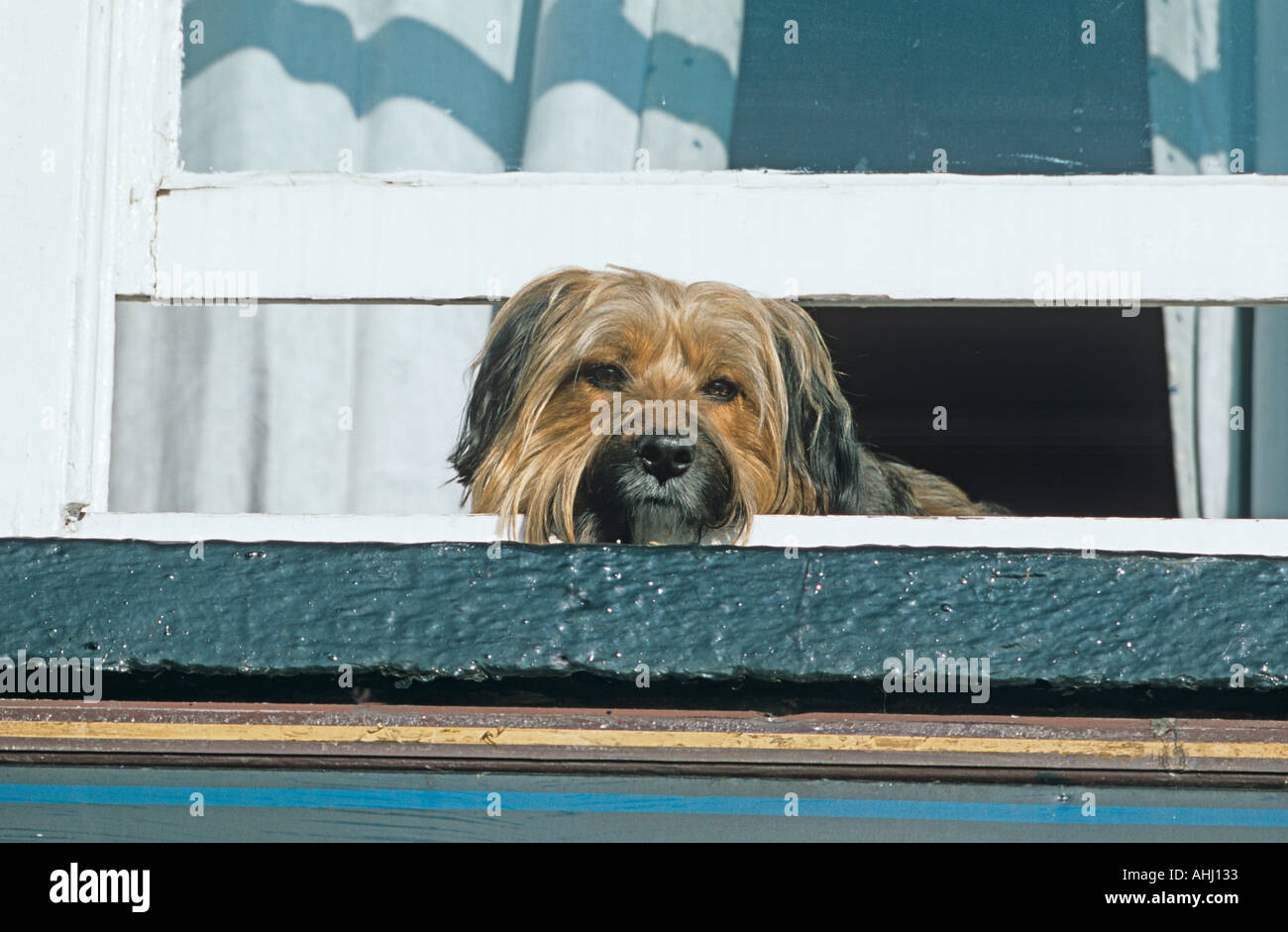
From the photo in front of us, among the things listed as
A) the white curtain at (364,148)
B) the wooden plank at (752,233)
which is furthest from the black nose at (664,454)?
the white curtain at (364,148)

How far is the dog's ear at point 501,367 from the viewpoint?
2406 millimetres

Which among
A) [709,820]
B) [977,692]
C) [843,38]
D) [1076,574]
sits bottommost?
[709,820]

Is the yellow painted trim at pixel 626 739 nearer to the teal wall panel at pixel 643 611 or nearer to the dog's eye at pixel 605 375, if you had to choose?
the teal wall panel at pixel 643 611

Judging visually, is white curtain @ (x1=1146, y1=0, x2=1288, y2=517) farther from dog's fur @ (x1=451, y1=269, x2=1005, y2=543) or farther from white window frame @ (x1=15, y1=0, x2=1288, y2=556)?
dog's fur @ (x1=451, y1=269, x2=1005, y2=543)

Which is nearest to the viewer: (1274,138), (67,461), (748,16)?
(67,461)

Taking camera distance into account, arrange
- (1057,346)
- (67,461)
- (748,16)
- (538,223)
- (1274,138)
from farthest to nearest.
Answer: (1057,346), (748,16), (1274,138), (538,223), (67,461)

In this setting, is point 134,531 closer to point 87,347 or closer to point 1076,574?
point 87,347

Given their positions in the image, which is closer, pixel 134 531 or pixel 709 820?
pixel 709 820

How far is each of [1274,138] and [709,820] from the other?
5.68 feet

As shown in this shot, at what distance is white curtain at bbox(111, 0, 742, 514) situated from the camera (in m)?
2.49

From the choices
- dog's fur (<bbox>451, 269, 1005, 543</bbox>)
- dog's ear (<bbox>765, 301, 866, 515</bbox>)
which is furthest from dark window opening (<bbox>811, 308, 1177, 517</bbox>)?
dog's fur (<bbox>451, 269, 1005, 543</bbox>)

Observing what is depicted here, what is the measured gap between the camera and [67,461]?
205 centimetres

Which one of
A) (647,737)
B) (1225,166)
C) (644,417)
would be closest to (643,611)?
(647,737)

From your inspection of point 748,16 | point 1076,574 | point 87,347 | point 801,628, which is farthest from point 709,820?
point 748,16
